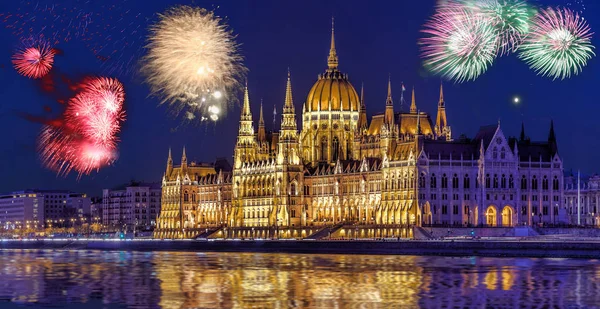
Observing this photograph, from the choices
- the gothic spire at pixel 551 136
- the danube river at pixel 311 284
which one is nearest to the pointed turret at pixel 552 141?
the gothic spire at pixel 551 136

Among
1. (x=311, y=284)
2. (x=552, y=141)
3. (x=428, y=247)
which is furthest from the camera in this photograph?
(x=552, y=141)

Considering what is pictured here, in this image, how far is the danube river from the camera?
285ft

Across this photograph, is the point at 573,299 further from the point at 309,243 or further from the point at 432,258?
the point at 309,243

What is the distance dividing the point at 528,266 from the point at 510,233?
182ft

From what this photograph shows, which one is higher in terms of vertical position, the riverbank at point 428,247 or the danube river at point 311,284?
the riverbank at point 428,247

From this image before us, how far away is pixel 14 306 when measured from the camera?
3374 inches

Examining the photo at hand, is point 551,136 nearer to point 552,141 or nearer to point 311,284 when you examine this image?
point 552,141

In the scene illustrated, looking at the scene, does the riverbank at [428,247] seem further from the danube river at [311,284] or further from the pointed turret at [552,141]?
the pointed turret at [552,141]

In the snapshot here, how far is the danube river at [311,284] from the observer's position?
87000mm

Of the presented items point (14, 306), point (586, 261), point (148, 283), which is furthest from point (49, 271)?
point (586, 261)

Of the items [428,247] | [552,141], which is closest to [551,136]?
[552,141]

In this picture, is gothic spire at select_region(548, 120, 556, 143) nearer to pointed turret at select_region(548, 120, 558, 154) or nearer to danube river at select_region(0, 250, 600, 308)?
pointed turret at select_region(548, 120, 558, 154)

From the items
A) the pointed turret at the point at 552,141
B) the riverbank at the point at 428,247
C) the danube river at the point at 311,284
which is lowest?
the danube river at the point at 311,284

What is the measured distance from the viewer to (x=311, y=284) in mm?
101250
